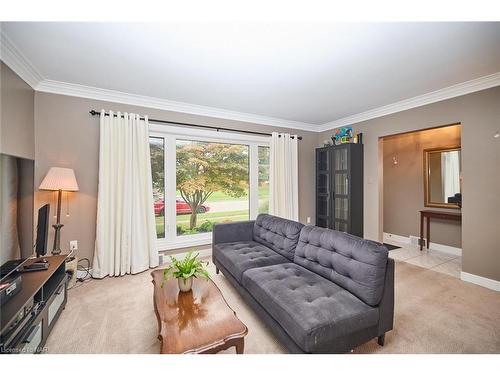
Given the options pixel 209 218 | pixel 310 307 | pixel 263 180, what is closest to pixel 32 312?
pixel 310 307

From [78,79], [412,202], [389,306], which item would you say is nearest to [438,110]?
[412,202]

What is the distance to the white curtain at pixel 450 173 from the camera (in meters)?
3.75

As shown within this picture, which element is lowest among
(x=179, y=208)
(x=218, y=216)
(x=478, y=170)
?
(x=218, y=216)

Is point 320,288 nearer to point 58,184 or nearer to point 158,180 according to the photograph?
point 158,180

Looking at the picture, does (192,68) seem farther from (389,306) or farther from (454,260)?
(454,260)

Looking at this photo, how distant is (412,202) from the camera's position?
4.42 meters

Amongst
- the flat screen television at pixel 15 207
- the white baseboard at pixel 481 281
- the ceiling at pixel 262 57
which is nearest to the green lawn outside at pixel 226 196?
the ceiling at pixel 262 57

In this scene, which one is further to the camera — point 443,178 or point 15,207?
point 443,178

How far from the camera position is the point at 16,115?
2.21 meters

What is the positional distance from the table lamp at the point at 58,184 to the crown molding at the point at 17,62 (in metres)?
1.04

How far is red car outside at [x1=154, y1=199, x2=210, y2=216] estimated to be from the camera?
3.38 m

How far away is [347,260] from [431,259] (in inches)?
116

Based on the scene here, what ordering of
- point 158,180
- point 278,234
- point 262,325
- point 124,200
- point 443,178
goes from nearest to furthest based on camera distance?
point 262,325 → point 278,234 → point 124,200 → point 158,180 → point 443,178

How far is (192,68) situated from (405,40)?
205 cm
